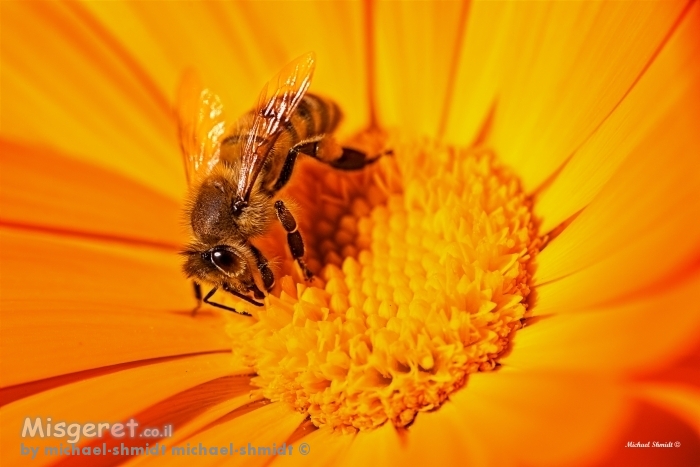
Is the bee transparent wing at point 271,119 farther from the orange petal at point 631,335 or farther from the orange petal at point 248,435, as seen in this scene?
the orange petal at point 631,335

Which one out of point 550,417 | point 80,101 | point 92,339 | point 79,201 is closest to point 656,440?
point 550,417

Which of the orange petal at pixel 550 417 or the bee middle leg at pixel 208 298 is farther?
the bee middle leg at pixel 208 298

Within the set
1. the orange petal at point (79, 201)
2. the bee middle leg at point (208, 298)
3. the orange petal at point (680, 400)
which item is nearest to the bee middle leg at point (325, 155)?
the bee middle leg at point (208, 298)

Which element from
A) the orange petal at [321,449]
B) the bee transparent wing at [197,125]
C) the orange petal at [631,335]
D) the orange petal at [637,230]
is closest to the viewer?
the orange petal at [631,335]

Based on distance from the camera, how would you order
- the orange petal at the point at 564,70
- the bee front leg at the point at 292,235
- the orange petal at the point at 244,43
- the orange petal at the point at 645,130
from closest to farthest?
the orange petal at the point at 645,130, the orange petal at the point at 564,70, the bee front leg at the point at 292,235, the orange petal at the point at 244,43

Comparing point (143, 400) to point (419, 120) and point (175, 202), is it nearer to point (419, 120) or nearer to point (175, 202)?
point (175, 202)

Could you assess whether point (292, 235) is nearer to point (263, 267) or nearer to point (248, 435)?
point (263, 267)

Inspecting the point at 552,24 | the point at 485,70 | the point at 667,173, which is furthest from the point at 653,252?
the point at 485,70
